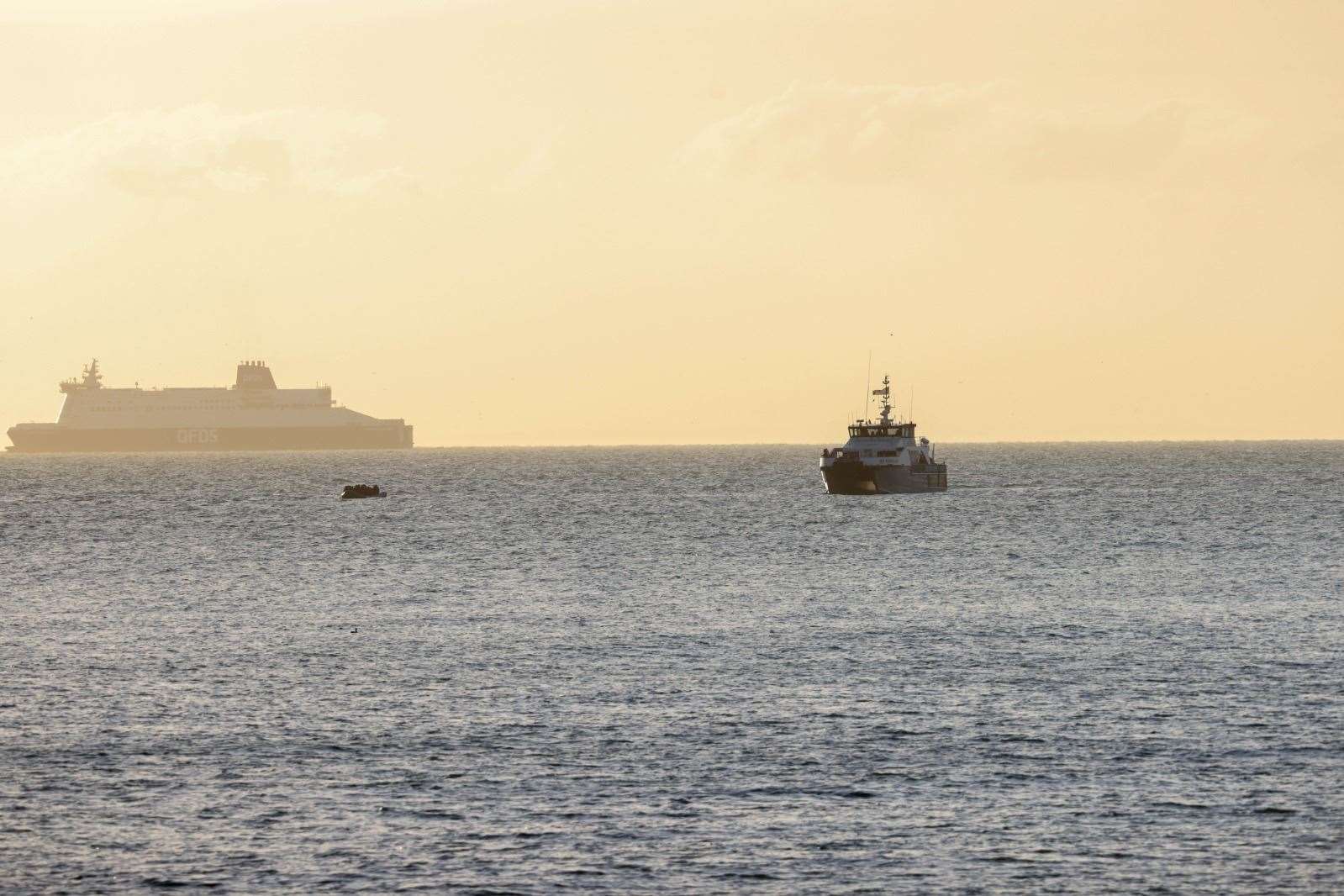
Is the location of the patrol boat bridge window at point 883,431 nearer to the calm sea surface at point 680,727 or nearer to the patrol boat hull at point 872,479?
the patrol boat hull at point 872,479

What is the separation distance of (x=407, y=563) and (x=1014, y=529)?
45.4 metres

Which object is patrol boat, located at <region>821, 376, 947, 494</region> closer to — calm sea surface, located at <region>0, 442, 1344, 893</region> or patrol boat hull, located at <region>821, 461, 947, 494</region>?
patrol boat hull, located at <region>821, 461, 947, 494</region>

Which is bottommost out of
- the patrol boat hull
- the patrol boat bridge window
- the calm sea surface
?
the calm sea surface

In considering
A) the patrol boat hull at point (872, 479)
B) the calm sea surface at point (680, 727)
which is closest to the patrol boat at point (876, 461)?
the patrol boat hull at point (872, 479)

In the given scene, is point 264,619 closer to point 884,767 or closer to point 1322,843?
point 884,767

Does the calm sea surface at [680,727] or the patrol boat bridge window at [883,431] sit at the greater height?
the patrol boat bridge window at [883,431]

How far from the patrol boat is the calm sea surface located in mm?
65686

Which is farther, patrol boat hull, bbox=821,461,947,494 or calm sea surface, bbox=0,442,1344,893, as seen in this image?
patrol boat hull, bbox=821,461,947,494

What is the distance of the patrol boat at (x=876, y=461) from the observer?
155 metres

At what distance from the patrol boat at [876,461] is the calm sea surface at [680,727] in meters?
65.7

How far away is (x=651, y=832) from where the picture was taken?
30.0 meters

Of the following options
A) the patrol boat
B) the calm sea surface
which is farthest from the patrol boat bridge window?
the calm sea surface

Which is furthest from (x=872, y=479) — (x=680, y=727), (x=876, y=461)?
(x=680, y=727)

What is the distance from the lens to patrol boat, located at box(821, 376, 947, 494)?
155 meters
